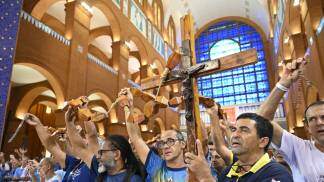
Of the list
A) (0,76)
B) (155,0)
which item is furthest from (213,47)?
(0,76)

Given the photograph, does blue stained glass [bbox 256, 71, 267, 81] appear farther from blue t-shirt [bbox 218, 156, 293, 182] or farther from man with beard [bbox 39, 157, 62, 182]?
blue t-shirt [bbox 218, 156, 293, 182]

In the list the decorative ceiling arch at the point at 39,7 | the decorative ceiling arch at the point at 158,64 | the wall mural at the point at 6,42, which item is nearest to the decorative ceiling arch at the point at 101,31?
the decorative ceiling arch at the point at 39,7

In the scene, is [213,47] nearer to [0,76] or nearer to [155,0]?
[155,0]

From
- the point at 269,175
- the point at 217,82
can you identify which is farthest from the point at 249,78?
the point at 269,175

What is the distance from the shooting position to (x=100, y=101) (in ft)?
50.5

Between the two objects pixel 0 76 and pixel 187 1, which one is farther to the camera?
pixel 187 1

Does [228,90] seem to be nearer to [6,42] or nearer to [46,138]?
[6,42]

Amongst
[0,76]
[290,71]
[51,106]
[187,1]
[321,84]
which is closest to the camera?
[290,71]

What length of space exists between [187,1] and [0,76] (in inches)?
738

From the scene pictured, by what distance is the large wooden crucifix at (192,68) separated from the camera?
2229 millimetres

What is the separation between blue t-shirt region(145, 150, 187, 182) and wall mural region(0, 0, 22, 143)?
4009 millimetres

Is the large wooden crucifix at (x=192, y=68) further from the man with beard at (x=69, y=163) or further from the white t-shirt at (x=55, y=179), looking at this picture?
the white t-shirt at (x=55, y=179)

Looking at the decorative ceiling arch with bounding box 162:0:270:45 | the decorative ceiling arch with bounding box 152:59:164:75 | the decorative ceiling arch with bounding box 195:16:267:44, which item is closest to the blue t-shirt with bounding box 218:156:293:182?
the decorative ceiling arch with bounding box 152:59:164:75

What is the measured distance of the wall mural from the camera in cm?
537
